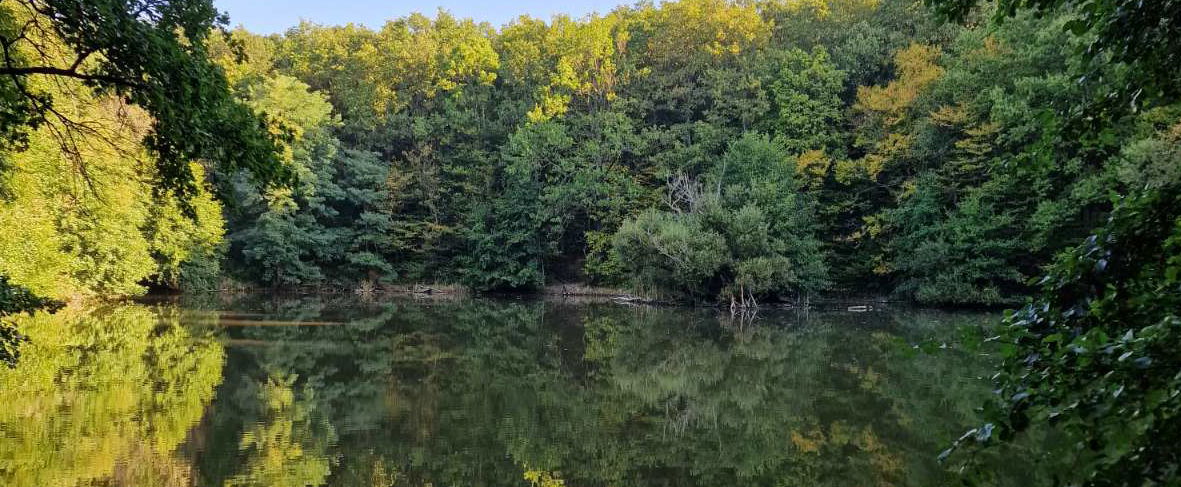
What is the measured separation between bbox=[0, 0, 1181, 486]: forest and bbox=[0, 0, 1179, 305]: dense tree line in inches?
6.4

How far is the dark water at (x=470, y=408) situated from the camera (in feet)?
27.1

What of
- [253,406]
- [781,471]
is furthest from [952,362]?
[253,406]

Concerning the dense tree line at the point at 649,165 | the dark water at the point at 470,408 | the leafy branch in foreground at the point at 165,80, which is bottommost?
the dark water at the point at 470,408

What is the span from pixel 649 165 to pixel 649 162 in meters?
0.17

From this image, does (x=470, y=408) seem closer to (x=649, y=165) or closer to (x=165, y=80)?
(x=165, y=80)

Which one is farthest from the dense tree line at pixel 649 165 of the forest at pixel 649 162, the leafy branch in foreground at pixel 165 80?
the leafy branch in foreground at pixel 165 80

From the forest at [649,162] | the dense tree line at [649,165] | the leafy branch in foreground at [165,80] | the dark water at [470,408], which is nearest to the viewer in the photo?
the forest at [649,162]

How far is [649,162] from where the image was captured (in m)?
42.2

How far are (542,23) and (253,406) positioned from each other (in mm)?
40207

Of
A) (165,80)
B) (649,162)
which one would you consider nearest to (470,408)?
(165,80)

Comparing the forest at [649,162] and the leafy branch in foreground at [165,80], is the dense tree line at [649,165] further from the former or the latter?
the leafy branch in foreground at [165,80]

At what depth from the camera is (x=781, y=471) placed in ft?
28.0

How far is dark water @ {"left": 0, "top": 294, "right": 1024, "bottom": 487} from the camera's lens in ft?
27.1

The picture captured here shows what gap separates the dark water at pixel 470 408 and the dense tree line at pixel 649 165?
799cm
